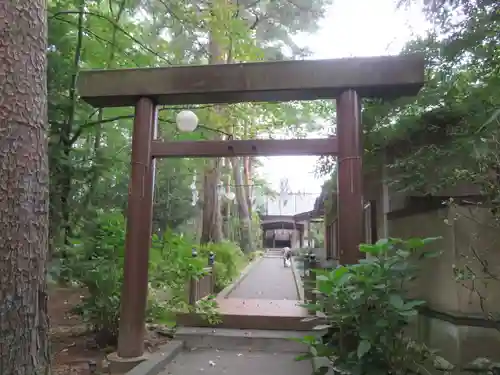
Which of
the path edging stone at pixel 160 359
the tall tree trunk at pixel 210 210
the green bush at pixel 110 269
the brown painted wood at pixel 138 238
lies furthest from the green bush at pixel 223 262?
the brown painted wood at pixel 138 238

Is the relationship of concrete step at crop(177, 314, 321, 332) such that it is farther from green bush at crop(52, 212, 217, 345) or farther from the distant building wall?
the distant building wall

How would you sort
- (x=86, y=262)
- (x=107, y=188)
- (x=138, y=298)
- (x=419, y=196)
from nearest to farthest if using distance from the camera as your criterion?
1. (x=419, y=196)
2. (x=138, y=298)
3. (x=86, y=262)
4. (x=107, y=188)

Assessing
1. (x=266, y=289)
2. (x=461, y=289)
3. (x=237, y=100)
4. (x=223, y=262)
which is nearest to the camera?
(x=461, y=289)

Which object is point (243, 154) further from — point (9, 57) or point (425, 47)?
point (9, 57)

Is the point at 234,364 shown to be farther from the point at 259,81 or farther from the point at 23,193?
the point at 23,193

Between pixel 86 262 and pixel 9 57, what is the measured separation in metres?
3.55

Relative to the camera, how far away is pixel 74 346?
5.40 metres

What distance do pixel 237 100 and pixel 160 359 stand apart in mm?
3162

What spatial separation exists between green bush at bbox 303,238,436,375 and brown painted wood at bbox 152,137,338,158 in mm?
1764

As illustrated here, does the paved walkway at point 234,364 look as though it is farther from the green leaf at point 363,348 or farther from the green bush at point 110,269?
the green leaf at point 363,348

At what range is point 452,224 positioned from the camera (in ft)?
12.4

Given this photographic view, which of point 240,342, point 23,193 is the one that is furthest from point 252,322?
point 23,193

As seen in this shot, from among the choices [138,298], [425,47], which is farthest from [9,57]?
[425,47]

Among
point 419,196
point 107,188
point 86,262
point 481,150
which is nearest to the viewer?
point 481,150
